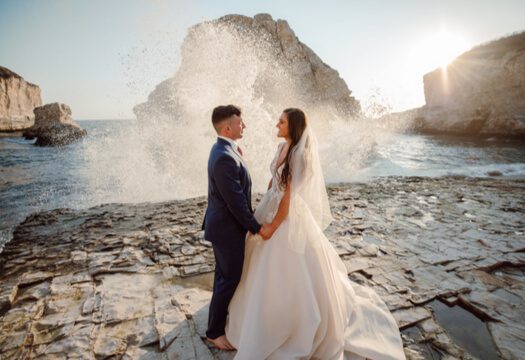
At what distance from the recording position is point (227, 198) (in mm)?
1873

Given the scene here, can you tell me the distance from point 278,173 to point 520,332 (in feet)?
9.37

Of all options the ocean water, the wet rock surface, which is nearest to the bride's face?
the wet rock surface

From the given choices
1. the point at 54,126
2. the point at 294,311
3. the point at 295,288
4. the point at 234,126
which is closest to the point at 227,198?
the point at 234,126

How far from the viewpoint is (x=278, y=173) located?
2.12 meters

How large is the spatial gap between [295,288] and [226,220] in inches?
32.2

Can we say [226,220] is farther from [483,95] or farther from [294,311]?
[483,95]

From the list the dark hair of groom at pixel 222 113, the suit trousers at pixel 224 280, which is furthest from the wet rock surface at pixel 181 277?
the dark hair of groom at pixel 222 113

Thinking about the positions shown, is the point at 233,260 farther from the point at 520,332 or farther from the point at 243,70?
the point at 243,70

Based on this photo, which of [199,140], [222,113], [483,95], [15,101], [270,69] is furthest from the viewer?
[15,101]

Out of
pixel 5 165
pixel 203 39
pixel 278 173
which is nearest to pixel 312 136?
pixel 278 173

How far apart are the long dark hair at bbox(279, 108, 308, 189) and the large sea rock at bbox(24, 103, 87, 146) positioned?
3546 centimetres

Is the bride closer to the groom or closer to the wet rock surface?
the groom

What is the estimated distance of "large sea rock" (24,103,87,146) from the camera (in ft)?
95.2

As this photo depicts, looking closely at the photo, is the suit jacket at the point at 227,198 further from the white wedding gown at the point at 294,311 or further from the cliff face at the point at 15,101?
the cliff face at the point at 15,101
